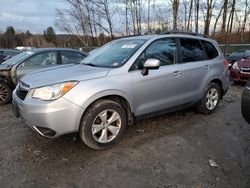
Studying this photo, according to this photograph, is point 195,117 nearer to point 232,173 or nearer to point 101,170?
point 232,173

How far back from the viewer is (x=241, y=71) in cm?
863

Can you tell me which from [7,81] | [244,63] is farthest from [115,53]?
[244,63]

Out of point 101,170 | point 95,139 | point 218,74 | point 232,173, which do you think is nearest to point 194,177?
point 232,173

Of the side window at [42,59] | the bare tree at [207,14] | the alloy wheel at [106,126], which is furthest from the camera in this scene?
the bare tree at [207,14]

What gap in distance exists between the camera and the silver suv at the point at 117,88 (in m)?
3.32

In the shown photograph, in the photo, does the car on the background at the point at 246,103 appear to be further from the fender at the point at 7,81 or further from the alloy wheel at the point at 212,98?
the fender at the point at 7,81

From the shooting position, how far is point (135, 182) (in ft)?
9.43

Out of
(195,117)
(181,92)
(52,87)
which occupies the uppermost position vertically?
(52,87)

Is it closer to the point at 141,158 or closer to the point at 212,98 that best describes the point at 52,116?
the point at 141,158

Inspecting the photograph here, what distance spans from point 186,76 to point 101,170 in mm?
2388

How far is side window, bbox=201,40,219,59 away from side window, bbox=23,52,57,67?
403cm

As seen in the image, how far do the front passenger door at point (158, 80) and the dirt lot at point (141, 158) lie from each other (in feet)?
1.68

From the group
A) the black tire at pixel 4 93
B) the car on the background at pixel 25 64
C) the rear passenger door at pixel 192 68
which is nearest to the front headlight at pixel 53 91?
the rear passenger door at pixel 192 68

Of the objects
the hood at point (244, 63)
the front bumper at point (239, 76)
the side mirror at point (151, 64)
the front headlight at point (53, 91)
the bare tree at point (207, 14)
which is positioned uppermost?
the bare tree at point (207, 14)
